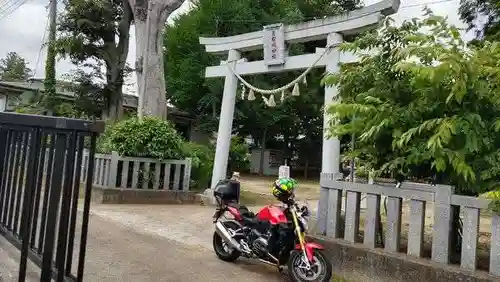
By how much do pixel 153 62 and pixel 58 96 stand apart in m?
11.2

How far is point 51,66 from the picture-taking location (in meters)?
21.2

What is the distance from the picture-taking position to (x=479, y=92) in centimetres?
380

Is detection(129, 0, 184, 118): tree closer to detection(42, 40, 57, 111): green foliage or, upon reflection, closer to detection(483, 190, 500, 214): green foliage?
detection(42, 40, 57, 111): green foliage

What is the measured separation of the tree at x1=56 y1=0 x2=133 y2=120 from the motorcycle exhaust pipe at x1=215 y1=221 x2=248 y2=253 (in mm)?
15206

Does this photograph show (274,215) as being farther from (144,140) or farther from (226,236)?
(144,140)

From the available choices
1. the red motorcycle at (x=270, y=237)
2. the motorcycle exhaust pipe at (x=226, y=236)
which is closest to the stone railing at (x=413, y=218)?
the red motorcycle at (x=270, y=237)

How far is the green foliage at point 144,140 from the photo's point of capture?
9.79 metres

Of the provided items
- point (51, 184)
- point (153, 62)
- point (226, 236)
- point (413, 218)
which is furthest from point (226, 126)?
point (51, 184)

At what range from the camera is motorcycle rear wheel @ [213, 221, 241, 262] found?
17.6ft

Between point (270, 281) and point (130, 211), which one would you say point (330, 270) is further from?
point (130, 211)

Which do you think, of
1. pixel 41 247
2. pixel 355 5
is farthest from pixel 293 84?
pixel 355 5

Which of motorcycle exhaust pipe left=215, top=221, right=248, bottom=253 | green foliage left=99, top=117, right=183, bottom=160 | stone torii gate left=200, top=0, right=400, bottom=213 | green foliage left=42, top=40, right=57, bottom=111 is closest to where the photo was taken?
motorcycle exhaust pipe left=215, top=221, right=248, bottom=253

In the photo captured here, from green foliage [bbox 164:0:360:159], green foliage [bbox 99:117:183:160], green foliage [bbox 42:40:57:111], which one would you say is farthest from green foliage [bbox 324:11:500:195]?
green foliage [bbox 42:40:57:111]

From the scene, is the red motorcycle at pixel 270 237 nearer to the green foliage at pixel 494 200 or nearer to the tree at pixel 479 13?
the green foliage at pixel 494 200
